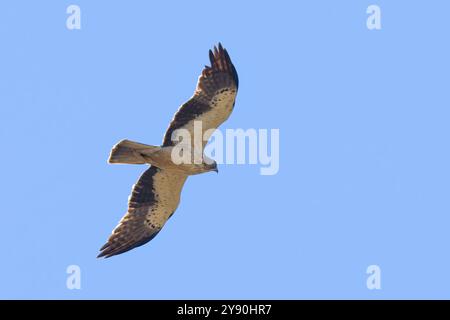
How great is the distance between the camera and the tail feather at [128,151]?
23234mm

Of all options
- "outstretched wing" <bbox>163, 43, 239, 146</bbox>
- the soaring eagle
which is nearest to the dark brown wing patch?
the soaring eagle

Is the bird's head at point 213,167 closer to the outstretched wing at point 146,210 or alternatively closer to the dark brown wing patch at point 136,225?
the outstretched wing at point 146,210

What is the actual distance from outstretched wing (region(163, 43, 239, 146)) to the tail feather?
1.33 feet

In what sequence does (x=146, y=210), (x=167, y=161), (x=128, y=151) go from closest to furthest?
(x=128, y=151) < (x=167, y=161) < (x=146, y=210)

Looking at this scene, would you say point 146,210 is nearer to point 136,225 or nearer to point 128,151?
point 136,225

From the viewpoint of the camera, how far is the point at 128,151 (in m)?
23.3

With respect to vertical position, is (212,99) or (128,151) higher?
(212,99)

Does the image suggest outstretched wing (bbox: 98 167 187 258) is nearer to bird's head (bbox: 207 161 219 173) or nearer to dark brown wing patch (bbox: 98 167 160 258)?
dark brown wing patch (bbox: 98 167 160 258)

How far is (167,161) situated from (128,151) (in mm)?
721

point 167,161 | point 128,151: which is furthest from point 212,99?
point 128,151

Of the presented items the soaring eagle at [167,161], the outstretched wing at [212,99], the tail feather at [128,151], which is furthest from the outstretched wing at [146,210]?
the outstretched wing at [212,99]
